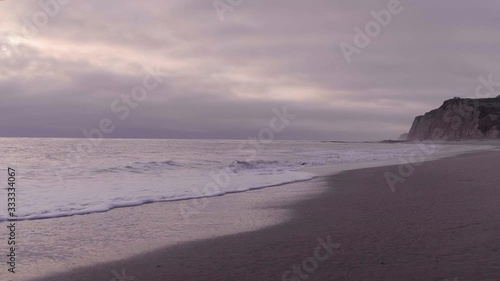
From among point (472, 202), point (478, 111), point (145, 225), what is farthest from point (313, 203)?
point (478, 111)

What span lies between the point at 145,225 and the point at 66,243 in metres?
2.10

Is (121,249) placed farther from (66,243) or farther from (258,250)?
(258,250)

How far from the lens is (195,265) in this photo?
6.48 metres

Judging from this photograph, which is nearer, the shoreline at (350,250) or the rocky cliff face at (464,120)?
the shoreline at (350,250)

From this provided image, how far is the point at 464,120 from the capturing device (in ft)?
438

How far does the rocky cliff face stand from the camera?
401 ft

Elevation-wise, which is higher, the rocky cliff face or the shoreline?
the rocky cliff face

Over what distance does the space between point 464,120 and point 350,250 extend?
14267 cm

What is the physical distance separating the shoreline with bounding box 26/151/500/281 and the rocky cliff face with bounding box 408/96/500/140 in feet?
408

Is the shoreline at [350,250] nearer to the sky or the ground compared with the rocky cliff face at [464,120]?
nearer to the ground

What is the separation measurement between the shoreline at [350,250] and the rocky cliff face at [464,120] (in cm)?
12441

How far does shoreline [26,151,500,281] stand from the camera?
583 centimetres

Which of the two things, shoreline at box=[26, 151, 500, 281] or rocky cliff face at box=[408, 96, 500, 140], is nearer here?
shoreline at box=[26, 151, 500, 281]

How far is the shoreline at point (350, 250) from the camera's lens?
5832mm
